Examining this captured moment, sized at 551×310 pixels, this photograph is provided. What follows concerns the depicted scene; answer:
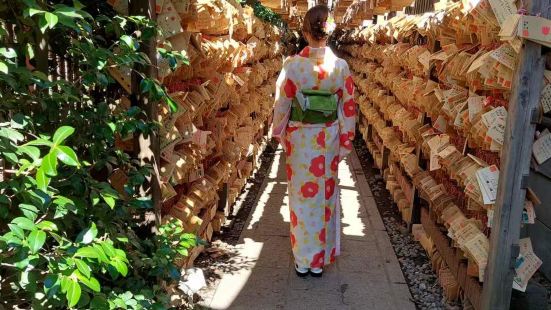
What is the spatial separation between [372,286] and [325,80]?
1.69 m

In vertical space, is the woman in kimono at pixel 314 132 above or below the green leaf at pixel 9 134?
below

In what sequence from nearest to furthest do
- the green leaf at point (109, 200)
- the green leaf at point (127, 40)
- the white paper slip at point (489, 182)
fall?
the green leaf at point (109, 200) → the green leaf at point (127, 40) → the white paper slip at point (489, 182)

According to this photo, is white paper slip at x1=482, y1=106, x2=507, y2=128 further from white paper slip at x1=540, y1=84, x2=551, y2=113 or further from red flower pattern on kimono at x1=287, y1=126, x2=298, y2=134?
red flower pattern on kimono at x1=287, y1=126, x2=298, y2=134

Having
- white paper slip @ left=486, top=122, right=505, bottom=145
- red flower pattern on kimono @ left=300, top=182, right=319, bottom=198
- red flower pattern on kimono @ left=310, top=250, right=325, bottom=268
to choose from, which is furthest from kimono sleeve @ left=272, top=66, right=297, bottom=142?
white paper slip @ left=486, top=122, right=505, bottom=145

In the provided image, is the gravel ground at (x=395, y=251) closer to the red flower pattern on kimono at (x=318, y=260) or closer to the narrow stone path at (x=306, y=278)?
the narrow stone path at (x=306, y=278)

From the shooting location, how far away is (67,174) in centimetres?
176

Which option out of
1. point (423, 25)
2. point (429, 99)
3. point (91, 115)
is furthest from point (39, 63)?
point (423, 25)

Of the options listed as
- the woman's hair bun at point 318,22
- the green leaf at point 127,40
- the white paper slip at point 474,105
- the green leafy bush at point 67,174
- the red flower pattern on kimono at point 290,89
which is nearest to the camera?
the green leafy bush at point 67,174

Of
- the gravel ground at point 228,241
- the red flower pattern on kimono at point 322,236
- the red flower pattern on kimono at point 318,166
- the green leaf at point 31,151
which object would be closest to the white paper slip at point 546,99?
the red flower pattern on kimono at point 318,166

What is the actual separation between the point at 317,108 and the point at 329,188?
700 millimetres

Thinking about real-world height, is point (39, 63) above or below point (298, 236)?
above

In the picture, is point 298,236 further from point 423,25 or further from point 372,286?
point 423,25

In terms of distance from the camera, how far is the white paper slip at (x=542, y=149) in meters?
2.74

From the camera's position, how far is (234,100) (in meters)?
5.53
